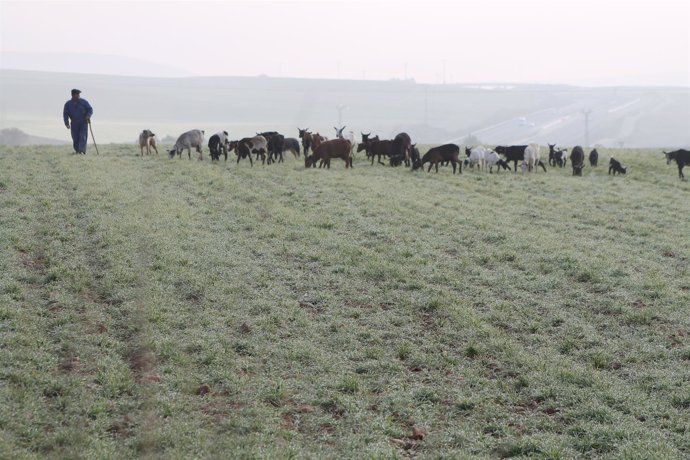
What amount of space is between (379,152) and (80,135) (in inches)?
415

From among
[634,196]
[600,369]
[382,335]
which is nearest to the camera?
[600,369]

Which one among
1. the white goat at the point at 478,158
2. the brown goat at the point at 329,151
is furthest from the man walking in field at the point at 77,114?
the white goat at the point at 478,158

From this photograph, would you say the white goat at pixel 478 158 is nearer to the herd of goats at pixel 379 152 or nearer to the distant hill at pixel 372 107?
the herd of goats at pixel 379 152

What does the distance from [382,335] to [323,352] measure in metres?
0.92

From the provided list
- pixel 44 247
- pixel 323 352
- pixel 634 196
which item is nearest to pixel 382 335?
pixel 323 352

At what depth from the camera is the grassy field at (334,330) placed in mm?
6324

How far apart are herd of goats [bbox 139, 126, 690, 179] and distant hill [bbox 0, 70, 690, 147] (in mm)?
35944

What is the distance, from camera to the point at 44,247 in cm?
1159

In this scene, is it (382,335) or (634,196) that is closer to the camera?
(382,335)

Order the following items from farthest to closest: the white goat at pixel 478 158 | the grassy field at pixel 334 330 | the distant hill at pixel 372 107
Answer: the distant hill at pixel 372 107
the white goat at pixel 478 158
the grassy field at pixel 334 330

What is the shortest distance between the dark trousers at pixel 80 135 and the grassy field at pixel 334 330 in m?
8.09

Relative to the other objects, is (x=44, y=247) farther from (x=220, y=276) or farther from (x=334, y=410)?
(x=334, y=410)

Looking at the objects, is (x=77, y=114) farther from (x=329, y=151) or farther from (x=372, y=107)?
(x=372, y=107)

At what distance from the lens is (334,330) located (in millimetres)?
8836
